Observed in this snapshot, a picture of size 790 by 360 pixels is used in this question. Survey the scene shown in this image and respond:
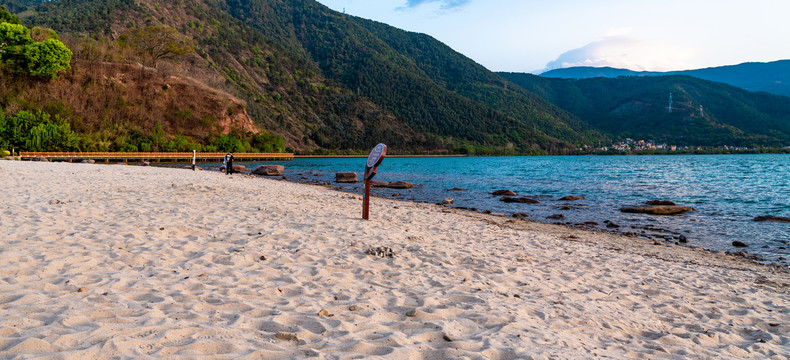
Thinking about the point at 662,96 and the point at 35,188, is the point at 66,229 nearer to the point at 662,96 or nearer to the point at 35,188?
the point at 35,188

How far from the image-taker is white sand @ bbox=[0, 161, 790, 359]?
3.17 metres

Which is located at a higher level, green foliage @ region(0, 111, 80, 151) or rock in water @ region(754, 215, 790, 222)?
green foliage @ region(0, 111, 80, 151)

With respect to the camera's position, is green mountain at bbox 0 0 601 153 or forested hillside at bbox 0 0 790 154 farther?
green mountain at bbox 0 0 601 153

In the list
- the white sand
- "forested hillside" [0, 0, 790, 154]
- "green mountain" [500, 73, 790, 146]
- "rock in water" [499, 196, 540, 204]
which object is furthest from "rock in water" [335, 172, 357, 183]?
"green mountain" [500, 73, 790, 146]

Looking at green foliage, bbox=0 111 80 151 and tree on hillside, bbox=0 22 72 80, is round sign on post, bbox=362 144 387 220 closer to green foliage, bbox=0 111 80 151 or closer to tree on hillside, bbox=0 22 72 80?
green foliage, bbox=0 111 80 151

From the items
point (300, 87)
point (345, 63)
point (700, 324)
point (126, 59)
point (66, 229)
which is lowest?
point (700, 324)

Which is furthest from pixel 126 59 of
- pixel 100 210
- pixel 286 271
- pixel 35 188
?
pixel 286 271

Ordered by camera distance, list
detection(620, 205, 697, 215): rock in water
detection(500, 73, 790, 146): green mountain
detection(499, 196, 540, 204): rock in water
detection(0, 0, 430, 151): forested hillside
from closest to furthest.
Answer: detection(620, 205, 697, 215): rock in water < detection(499, 196, 540, 204): rock in water < detection(0, 0, 430, 151): forested hillside < detection(500, 73, 790, 146): green mountain

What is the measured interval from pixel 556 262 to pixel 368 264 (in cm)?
353

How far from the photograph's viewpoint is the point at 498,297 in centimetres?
473

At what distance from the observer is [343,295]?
14.6 feet

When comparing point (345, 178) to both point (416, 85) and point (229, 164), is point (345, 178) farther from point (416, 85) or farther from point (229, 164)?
point (416, 85)

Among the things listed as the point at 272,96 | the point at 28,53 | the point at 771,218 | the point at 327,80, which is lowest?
the point at 771,218

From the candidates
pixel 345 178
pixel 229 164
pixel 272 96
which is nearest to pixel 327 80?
pixel 272 96
